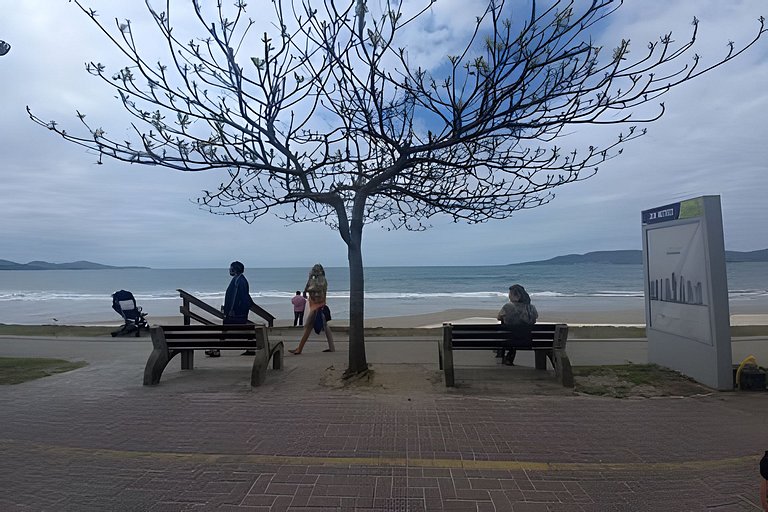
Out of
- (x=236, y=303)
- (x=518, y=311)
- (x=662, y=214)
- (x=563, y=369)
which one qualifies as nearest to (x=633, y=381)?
(x=563, y=369)

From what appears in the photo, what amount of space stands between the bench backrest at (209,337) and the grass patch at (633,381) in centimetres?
436

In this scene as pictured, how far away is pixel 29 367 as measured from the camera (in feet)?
25.2

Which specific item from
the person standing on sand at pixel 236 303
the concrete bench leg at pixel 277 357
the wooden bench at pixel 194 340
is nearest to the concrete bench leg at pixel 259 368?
the wooden bench at pixel 194 340

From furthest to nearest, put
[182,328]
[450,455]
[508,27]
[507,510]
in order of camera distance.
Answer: [182,328], [508,27], [450,455], [507,510]

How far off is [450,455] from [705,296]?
4.38 m

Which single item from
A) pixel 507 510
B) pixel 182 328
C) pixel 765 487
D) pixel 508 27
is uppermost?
pixel 508 27

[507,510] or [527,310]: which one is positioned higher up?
[527,310]

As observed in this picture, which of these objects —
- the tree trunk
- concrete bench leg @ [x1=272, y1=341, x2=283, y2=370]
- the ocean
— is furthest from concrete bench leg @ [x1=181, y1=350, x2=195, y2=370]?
the ocean

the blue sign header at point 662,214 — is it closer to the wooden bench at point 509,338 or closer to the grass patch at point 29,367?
the wooden bench at point 509,338

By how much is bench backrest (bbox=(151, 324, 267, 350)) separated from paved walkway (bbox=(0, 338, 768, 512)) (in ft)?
1.78

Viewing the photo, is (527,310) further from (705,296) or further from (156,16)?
(156,16)

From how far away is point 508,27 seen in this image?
5.00 meters

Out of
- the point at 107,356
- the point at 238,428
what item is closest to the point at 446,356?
the point at 238,428

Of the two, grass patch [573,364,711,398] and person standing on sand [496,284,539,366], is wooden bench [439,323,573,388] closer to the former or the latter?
grass patch [573,364,711,398]
